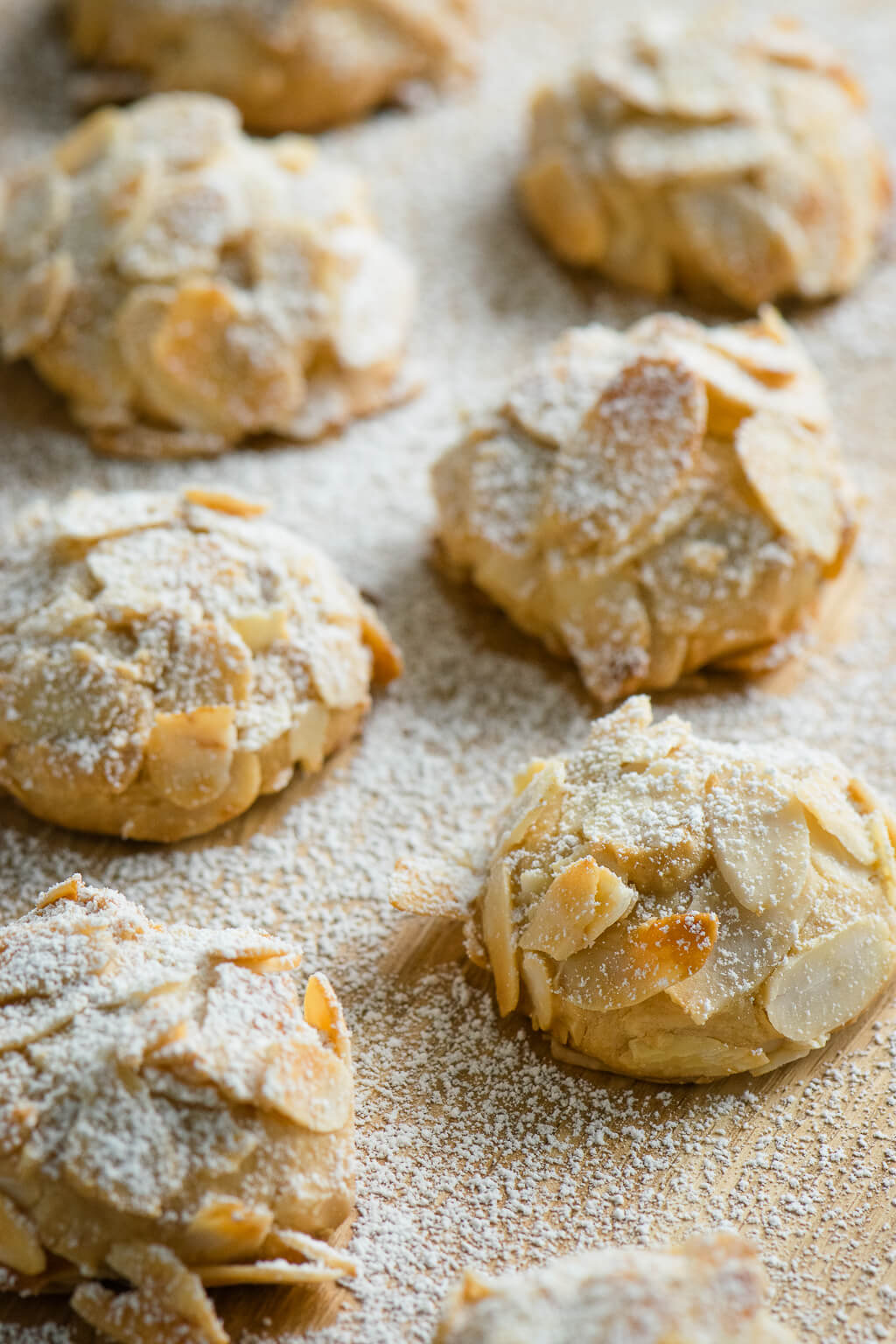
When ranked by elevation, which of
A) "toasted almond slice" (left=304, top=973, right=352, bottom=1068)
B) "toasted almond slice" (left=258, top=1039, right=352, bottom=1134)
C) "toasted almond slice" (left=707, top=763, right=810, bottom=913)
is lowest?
"toasted almond slice" (left=304, top=973, right=352, bottom=1068)

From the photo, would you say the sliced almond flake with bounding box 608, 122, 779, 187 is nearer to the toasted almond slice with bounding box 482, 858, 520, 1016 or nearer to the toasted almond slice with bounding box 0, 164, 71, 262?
the toasted almond slice with bounding box 0, 164, 71, 262

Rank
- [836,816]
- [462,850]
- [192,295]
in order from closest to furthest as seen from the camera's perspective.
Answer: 1. [836,816]
2. [462,850]
3. [192,295]

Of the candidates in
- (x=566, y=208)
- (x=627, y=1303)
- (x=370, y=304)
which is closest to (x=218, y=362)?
(x=370, y=304)

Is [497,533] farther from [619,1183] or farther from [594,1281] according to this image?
[594,1281]

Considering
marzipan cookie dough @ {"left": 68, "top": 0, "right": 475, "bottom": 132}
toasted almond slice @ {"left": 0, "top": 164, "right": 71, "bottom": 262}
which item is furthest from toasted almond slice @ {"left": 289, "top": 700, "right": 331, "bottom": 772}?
marzipan cookie dough @ {"left": 68, "top": 0, "right": 475, "bottom": 132}

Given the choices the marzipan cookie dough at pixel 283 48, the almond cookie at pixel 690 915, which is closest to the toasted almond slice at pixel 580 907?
the almond cookie at pixel 690 915

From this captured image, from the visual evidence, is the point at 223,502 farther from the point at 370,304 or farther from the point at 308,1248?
the point at 308,1248
